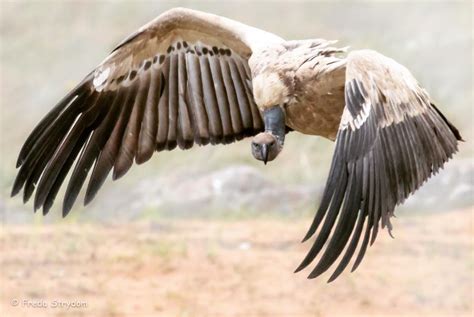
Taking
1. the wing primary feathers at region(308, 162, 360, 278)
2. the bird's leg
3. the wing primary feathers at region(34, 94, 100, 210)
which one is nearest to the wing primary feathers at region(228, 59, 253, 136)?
the wing primary feathers at region(34, 94, 100, 210)

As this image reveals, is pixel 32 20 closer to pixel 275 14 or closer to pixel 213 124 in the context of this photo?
pixel 275 14

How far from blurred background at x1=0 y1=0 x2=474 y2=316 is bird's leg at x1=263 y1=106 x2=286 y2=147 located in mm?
4019

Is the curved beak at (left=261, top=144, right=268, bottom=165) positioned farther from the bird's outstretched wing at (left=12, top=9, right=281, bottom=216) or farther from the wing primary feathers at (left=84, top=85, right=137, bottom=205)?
the wing primary feathers at (left=84, top=85, right=137, bottom=205)

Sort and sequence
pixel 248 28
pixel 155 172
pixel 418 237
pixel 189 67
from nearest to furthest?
pixel 248 28 → pixel 189 67 → pixel 418 237 → pixel 155 172

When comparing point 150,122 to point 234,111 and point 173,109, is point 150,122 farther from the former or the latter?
point 234,111

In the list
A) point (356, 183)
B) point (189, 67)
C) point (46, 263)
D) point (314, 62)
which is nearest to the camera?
point (356, 183)

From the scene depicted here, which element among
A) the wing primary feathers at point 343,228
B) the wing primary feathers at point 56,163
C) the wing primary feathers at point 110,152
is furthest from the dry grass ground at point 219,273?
the wing primary feathers at point 343,228

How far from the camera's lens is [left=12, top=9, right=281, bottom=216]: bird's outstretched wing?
29.8ft

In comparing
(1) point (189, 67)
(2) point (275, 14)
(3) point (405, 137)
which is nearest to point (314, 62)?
(3) point (405, 137)

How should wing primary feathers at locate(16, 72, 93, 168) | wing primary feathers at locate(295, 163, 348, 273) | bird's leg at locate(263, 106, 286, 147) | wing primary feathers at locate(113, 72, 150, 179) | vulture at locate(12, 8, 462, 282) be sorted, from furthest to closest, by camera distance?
wing primary feathers at locate(113, 72, 150, 179)
wing primary feathers at locate(16, 72, 93, 168)
bird's leg at locate(263, 106, 286, 147)
vulture at locate(12, 8, 462, 282)
wing primary feathers at locate(295, 163, 348, 273)

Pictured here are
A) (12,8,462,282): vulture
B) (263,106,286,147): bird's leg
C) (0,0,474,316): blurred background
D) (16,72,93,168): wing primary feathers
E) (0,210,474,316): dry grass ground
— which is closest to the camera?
(12,8,462,282): vulture

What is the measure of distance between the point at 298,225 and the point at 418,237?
146 cm

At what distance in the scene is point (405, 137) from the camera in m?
7.39

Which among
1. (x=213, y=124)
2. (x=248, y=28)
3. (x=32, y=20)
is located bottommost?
(x=213, y=124)
